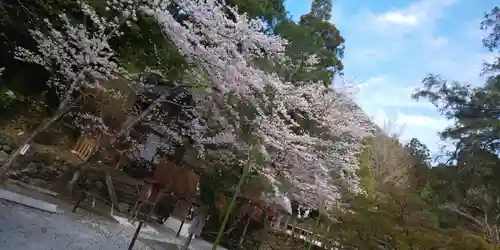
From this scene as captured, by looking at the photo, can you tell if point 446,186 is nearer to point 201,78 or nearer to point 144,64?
point 201,78

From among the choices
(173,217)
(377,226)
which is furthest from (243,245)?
(377,226)

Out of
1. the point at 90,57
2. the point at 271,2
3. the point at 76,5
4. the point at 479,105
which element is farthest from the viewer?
the point at 271,2

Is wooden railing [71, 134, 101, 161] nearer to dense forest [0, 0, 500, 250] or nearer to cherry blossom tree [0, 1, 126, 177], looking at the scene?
dense forest [0, 0, 500, 250]

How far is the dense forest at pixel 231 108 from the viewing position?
6602 millimetres

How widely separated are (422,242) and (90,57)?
6.73 meters

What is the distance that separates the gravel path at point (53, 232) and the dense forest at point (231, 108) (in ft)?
2.88

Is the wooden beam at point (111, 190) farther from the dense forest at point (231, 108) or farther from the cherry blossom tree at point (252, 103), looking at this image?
the cherry blossom tree at point (252, 103)

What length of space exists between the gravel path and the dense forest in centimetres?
88

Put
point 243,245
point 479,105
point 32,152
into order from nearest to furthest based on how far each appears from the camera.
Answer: point 32,152 → point 479,105 → point 243,245

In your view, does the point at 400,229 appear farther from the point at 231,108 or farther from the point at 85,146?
the point at 85,146

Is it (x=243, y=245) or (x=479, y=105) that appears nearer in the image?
(x=479, y=105)

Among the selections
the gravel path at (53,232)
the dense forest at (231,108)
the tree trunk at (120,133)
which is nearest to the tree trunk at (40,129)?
the dense forest at (231,108)

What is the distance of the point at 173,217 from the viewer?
10.9 m

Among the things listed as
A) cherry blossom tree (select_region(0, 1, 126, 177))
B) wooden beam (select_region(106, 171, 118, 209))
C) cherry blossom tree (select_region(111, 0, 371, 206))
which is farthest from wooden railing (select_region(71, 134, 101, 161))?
cherry blossom tree (select_region(111, 0, 371, 206))
